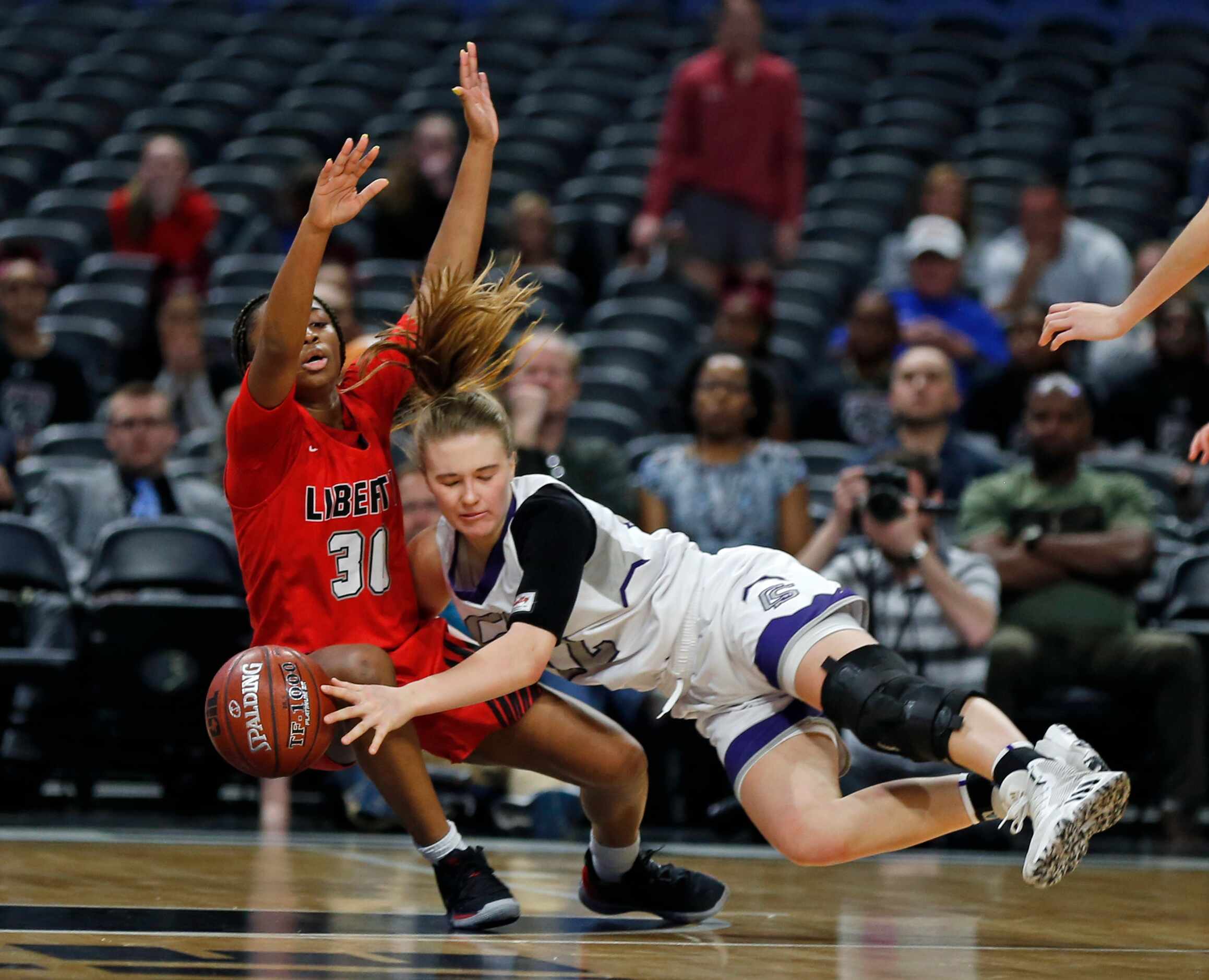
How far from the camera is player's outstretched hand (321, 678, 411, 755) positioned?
344cm

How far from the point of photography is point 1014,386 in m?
7.88

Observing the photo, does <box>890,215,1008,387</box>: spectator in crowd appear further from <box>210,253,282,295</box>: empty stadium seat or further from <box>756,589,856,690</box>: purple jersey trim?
<box>756,589,856,690</box>: purple jersey trim

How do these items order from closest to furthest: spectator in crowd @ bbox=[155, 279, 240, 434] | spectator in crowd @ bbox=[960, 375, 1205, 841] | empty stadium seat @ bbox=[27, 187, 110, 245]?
spectator in crowd @ bbox=[960, 375, 1205, 841] < spectator in crowd @ bbox=[155, 279, 240, 434] < empty stadium seat @ bbox=[27, 187, 110, 245]

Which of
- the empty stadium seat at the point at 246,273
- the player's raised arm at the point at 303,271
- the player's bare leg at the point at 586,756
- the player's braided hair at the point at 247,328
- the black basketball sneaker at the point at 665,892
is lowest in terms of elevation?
the empty stadium seat at the point at 246,273

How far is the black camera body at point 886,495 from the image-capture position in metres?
5.82

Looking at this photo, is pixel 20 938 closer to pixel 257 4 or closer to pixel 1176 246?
pixel 1176 246

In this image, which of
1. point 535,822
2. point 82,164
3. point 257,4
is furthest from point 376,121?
point 535,822

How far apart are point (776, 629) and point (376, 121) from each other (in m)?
8.90

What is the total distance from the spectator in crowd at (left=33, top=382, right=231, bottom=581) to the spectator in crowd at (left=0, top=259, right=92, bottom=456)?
109cm

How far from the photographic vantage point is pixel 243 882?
178 inches

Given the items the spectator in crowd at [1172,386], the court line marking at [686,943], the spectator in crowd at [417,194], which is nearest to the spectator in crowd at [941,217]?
the spectator in crowd at [1172,386]

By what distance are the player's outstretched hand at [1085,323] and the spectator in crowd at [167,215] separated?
22.7 feet

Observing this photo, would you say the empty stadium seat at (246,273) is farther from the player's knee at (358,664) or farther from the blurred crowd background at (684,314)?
the player's knee at (358,664)

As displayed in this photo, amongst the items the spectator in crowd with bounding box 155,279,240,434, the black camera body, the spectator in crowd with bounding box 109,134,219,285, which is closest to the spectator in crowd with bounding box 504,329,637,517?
the black camera body
